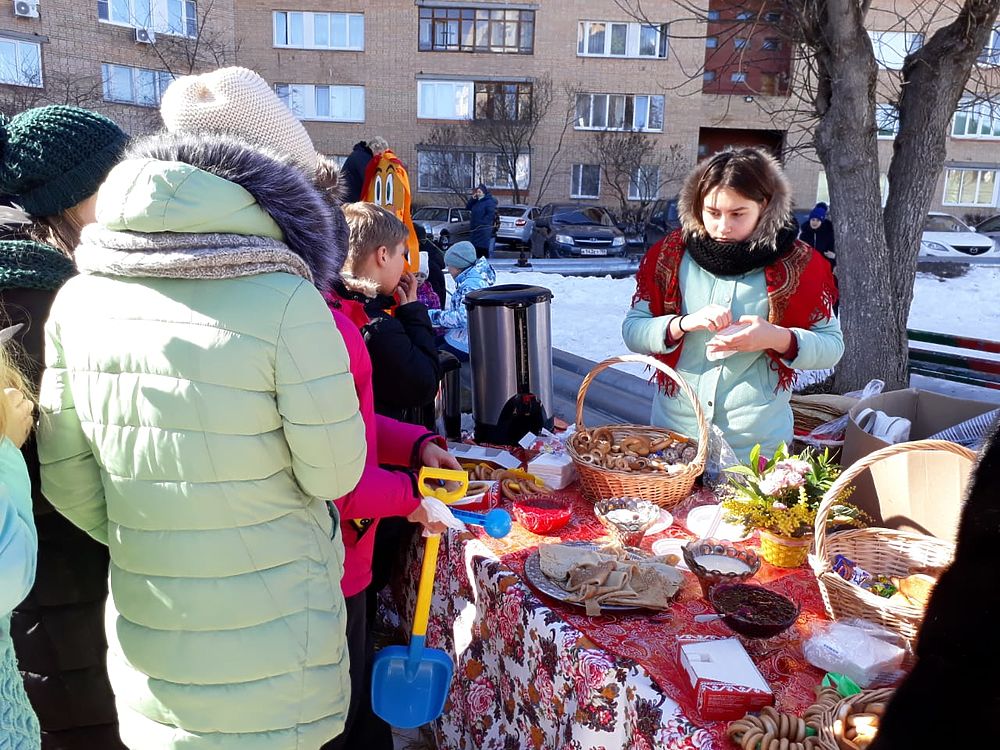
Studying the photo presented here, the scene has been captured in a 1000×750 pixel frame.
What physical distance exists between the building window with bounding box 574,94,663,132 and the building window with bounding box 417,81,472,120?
3.91 m

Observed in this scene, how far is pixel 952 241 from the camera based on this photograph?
16609 mm

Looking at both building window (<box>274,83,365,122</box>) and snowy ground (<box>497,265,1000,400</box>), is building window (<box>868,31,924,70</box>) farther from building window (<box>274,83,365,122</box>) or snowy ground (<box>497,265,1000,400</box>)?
building window (<box>274,83,365,122</box>)

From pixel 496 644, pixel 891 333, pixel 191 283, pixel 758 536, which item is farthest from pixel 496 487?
pixel 891 333

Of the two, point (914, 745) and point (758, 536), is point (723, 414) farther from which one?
point (914, 745)

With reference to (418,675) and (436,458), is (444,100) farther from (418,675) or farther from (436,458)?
(418,675)

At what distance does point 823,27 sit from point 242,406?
5.19 metres

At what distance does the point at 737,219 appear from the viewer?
7.72 feet

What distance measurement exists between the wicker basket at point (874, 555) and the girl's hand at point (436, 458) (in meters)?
0.91

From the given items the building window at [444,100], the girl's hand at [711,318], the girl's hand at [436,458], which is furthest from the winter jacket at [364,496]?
the building window at [444,100]

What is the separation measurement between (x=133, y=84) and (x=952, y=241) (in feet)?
76.4

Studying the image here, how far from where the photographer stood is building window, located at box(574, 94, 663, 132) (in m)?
26.2

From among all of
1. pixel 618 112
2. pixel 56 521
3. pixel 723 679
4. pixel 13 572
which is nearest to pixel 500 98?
pixel 618 112

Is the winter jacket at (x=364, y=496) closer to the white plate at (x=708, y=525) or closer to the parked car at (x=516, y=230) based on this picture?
the white plate at (x=708, y=525)

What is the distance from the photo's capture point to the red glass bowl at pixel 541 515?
2.06m
